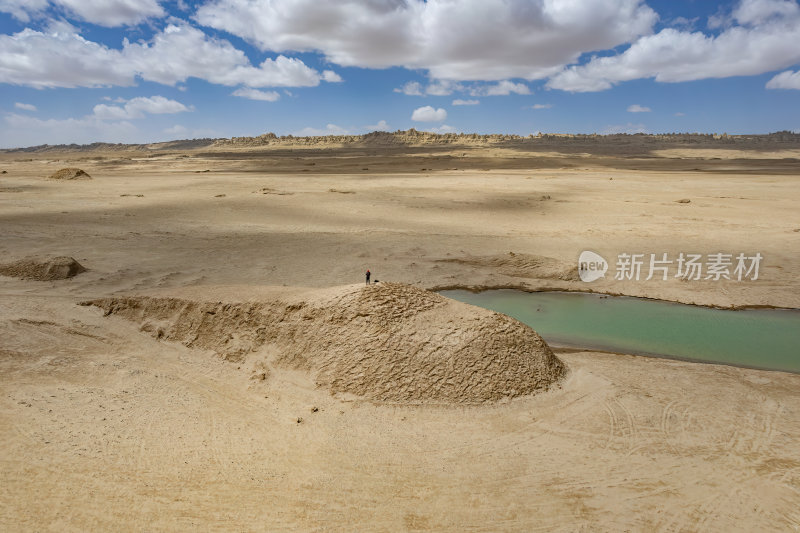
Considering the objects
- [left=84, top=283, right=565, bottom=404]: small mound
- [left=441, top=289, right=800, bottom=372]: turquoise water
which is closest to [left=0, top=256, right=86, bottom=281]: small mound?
[left=84, top=283, right=565, bottom=404]: small mound

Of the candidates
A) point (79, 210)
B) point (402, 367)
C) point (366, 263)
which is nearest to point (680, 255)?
point (366, 263)

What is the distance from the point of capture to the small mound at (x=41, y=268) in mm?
10172

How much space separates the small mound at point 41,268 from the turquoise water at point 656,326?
8.56 m

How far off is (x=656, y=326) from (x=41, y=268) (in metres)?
13.1

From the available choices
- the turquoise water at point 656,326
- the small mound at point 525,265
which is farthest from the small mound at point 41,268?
the small mound at point 525,265

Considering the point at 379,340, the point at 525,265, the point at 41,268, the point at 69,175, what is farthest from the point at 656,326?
the point at 69,175

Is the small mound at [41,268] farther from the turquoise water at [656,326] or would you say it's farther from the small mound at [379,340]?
the turquoise water at [656,326]

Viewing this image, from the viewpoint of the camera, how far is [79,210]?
63.2 feet

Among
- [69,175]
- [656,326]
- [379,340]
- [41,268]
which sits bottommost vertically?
[656,326]

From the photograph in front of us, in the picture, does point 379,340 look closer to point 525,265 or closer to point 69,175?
point 525,265

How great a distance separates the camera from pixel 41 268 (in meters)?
10.2

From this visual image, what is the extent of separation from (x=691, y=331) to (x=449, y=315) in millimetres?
5363

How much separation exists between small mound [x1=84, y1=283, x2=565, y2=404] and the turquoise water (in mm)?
2312

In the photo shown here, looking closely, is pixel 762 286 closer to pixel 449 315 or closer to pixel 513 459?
pixel 449 315
